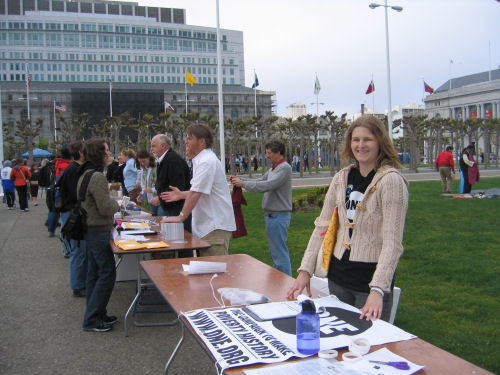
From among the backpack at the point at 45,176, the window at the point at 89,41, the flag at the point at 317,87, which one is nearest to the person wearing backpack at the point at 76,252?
the backpack at the point at 45,176

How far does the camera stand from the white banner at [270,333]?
6.67ft

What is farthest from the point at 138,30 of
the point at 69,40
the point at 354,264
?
the point at 354,264

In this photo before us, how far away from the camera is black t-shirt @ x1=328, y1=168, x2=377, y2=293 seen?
8.66 feet

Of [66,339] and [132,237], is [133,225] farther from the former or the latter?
[66,339]

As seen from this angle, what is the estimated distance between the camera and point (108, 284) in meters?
5.10

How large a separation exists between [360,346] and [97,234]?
3.67 m

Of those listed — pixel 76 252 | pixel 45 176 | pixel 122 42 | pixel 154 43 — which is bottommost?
pixel 76 252

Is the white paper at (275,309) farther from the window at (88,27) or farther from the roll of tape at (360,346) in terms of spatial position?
the window at (88,27)

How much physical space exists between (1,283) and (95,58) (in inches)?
4313

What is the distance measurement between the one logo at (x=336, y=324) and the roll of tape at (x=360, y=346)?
18 centimetres

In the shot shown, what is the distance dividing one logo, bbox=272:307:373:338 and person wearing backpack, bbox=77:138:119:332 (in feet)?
10.1

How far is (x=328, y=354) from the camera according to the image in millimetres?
1964

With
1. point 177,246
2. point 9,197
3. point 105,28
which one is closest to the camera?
point 177,246

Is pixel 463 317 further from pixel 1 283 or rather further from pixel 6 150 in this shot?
pixel 6 150
